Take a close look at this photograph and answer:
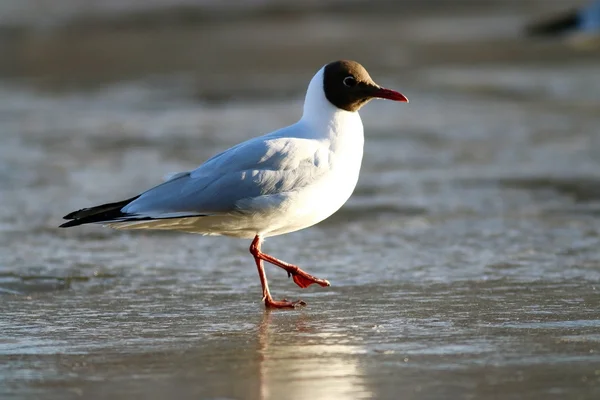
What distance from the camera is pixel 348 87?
5719 millimetres

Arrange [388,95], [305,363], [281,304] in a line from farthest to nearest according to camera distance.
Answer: [388,95] → [281,304] → [305,363]

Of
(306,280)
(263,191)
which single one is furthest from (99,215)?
(306,280)

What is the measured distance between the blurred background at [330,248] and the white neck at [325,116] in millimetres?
783

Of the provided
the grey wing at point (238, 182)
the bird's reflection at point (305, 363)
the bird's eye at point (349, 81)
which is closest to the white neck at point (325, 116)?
the bird's eye at point (349, 81)

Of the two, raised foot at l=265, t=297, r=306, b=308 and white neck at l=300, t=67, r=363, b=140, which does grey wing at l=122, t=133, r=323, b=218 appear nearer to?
white neck at l=300, t=67, r=363, b=140

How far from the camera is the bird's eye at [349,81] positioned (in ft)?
18.8

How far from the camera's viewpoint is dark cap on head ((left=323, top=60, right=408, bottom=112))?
224 inches

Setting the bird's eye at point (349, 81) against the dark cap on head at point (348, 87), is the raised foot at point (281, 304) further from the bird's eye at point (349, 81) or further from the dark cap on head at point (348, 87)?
the bird's eye at point (349, 81)

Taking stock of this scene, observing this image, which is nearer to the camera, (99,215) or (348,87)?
(99,215)

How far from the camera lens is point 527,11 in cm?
2644

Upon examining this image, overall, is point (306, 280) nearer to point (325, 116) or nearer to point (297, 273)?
point (297, 273)

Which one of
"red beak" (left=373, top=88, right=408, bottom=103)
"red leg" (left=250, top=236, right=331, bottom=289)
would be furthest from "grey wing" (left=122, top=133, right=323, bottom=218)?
"red beak" (left=373, top=88, right=408, bottom=103)

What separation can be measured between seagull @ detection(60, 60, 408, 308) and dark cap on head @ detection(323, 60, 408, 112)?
0.06 meters

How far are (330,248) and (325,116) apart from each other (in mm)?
1344
